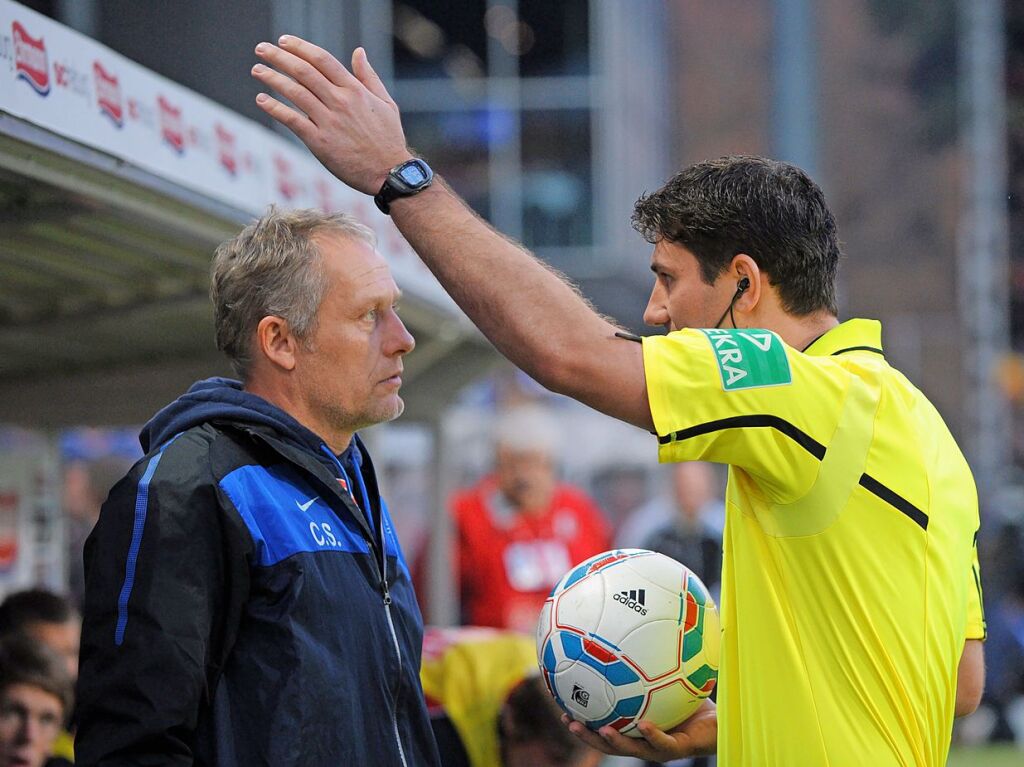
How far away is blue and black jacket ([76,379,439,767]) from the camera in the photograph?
2.66 meters

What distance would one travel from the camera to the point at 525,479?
27.0ft

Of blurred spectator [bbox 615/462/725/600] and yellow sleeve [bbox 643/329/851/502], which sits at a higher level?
yellow sleeve [bbox 643/329/851/502]

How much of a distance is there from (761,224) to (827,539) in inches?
24.1

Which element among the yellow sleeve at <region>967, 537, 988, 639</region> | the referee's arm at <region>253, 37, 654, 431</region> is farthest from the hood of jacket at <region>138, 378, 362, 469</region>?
the yellow sleeve at <region>967, 537, 988, 639</region>

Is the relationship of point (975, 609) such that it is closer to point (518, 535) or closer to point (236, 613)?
point (236, 613)

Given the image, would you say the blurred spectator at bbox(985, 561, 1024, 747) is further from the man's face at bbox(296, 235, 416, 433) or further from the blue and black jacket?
the blue and black jacket

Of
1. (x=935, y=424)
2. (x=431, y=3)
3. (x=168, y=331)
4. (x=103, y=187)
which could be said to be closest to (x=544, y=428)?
(x=168, y=331)

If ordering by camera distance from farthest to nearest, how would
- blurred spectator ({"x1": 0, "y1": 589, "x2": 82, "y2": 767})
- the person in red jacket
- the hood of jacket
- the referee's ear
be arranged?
the person in red jacket → blurred spectator ({"x1": 0, "y1": 589, "x2": 82, "y2": 767}) → the hood of jacket → the referee's ear

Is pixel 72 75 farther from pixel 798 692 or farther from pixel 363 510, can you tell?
pixel 798 692

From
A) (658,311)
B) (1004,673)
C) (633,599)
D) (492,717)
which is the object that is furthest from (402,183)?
(1004,673)

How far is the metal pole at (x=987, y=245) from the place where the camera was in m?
19.1

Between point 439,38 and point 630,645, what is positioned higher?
point 439,38

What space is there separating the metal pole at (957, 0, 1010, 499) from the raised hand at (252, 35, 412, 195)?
16601 millimetres

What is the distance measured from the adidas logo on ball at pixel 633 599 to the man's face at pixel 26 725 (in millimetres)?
2195
